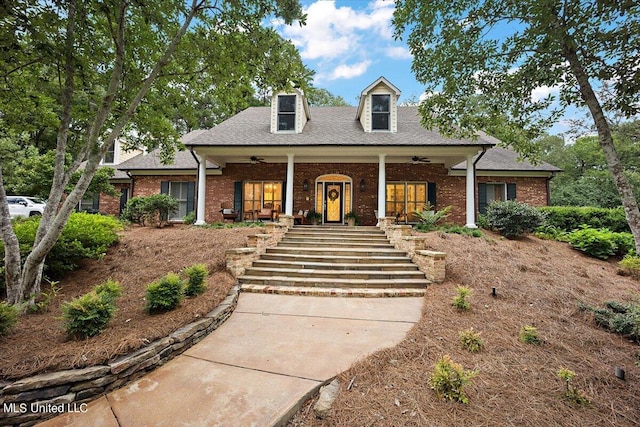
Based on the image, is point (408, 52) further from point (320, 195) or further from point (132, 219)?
point (132, 219)

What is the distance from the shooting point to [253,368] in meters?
2.48

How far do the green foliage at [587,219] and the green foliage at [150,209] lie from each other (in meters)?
14.5

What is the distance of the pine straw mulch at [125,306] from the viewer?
2270 mm

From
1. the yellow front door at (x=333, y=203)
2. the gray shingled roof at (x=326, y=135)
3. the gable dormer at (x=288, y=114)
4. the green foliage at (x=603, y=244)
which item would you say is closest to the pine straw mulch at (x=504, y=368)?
the green foliage at (x=603, y=244)

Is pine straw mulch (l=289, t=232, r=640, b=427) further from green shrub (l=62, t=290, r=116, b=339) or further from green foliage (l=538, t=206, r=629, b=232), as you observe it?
green foliage (l=538, t=206, r=629, b=232)

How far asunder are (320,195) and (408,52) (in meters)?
7.08

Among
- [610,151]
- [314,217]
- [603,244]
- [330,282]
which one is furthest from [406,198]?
[610,151]

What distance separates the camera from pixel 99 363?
2242mm

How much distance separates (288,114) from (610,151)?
9.55m

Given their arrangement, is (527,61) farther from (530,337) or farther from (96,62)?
(96,62)

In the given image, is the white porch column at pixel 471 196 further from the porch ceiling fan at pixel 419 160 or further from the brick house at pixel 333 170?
the porch ceiling fan at pixel 419 160

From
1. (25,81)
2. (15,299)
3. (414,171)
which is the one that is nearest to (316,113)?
(414,171)

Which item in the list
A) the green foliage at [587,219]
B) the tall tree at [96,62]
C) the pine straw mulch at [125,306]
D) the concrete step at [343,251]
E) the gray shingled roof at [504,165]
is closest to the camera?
the pine straw mulch at [125,306]

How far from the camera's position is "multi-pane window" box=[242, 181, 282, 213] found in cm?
1122
